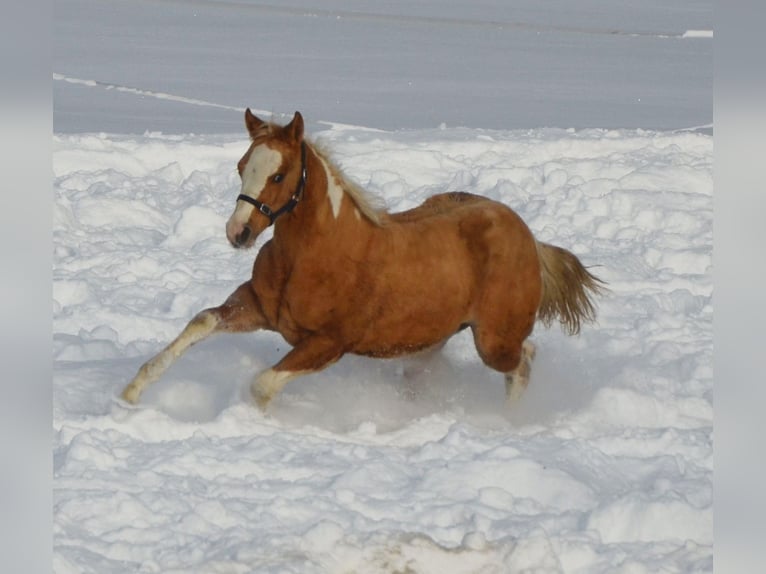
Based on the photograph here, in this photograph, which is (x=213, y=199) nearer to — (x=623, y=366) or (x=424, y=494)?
(x=623, y=366)

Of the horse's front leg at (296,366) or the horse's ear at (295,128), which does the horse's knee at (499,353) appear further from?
the horse's ear at (295,128)

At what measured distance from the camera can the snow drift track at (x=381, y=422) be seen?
3463 mm

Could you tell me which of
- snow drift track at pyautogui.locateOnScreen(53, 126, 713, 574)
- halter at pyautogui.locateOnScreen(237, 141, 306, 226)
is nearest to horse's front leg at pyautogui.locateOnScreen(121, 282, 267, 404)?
snow drift track at pyautogui.locateOnScreen(53, 126, 713, 574)

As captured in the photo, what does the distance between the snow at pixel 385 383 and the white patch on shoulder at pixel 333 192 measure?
0.24 m

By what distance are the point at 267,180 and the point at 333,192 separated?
0.37 metres

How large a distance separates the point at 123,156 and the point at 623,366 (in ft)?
15.3

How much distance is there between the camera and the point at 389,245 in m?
4.82

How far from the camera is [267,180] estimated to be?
14.5ft

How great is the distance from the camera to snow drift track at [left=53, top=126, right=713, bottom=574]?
3.46 meters

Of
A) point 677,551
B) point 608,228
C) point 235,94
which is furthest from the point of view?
point 235,94

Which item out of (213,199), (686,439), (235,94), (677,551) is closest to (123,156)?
(213,199)

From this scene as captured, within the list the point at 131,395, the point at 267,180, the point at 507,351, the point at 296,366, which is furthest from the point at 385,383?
the point at 267,180

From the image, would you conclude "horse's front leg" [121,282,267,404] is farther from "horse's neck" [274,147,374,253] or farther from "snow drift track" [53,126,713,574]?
"horse's neck" [274,147,374,253]

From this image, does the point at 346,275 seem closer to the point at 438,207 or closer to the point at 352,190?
the point at 352,190
